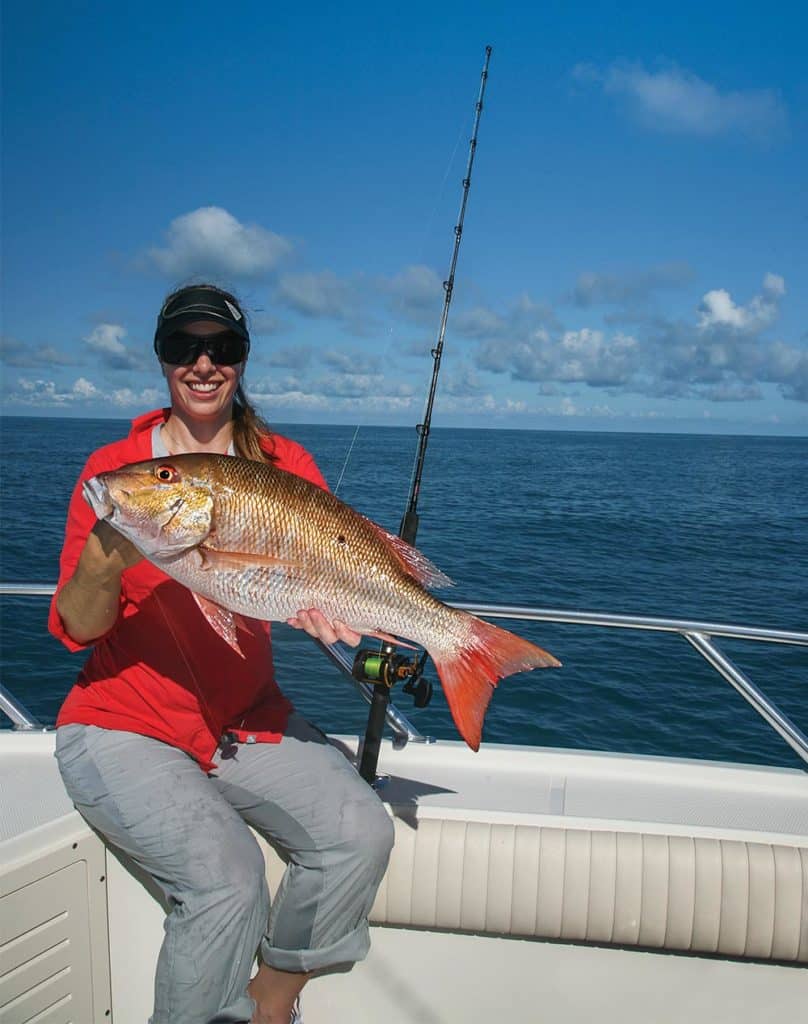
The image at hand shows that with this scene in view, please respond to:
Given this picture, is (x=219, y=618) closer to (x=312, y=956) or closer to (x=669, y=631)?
(x=312, y=956)

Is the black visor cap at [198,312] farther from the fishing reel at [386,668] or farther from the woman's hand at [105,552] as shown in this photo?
the fishing reel at [386,668]

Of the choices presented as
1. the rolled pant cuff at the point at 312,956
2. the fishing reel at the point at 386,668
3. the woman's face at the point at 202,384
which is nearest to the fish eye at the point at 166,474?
the woman's face at the point at 202,384

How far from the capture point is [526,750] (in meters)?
3.34

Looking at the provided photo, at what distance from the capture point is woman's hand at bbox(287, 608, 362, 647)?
7.79 feet

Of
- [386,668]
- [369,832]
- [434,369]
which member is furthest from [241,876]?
[434,369]

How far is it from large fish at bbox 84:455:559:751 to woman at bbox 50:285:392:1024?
112mm

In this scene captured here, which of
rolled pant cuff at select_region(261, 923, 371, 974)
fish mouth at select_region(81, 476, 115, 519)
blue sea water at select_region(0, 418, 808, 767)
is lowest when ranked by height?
blue sea water at select_region(0, 418, 808, 767)

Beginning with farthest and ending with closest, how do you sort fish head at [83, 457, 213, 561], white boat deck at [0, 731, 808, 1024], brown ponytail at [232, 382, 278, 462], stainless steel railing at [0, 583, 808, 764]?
1. stainless steel railing at [0, 583, 808, 764]
2. brown ponytail at [232, 382, 278, 462]
3. white boat deck at [0, 731, 808, 1024]
4. fish head at [83, 457, 213, 561]

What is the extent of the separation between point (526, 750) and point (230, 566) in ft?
5.59

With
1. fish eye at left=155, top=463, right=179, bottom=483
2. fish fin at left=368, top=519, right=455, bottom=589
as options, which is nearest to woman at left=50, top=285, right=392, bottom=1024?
fish eye at left=155, top=463, right=179, bottom=483

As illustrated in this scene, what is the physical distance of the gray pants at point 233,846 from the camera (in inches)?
87.2

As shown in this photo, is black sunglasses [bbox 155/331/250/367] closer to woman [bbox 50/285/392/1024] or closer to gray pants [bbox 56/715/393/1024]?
woman [bbox 50/285/392/1024]

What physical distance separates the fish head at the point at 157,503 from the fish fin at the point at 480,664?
82cm

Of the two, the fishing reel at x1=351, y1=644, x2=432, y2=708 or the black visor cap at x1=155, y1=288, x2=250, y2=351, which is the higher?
the black visor cap at x1=155, y1=288, x2=250, y2=351
